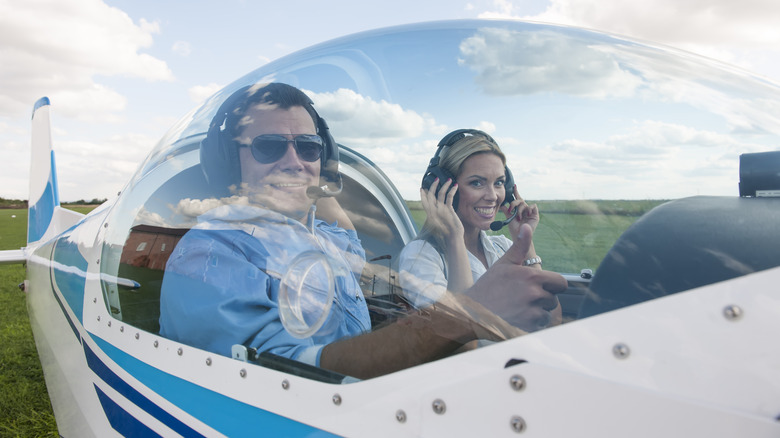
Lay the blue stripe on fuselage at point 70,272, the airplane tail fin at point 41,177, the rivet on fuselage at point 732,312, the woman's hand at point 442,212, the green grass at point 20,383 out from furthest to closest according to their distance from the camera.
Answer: the airplane tail fin at point 41,177, the green grass at point 20,383, the blue stripe on fuselage at point 70,272, the woman's hand at point 442,212, the rivet on fuselage at point 732,312

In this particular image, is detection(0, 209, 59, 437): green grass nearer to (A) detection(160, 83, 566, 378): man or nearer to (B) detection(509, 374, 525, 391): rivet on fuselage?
(A) detection(160, 83, 566, 378): man

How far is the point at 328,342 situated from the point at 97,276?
125 centimetres

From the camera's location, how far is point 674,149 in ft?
3.63

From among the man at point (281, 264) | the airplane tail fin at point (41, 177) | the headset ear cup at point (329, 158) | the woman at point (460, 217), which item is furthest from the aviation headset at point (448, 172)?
the airplane tail fin at point (41, 177)

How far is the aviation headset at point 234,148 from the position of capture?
135cm

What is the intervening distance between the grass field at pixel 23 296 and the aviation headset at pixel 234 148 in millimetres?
253

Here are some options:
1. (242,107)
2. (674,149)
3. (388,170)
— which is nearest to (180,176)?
(242,107)

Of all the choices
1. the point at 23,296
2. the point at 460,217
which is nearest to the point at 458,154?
the point at 460,217

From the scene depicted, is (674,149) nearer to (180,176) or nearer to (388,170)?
(388,170)

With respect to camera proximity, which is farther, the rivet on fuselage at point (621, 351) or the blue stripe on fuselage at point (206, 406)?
the blue stripe on fuselage at point (206, 406)

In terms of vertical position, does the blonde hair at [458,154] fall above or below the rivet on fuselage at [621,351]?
above

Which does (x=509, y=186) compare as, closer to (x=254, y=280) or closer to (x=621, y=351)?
(x=621, y=351)

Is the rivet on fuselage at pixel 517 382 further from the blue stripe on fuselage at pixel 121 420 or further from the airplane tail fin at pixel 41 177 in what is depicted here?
the airplane tail fin at pixel 41 177

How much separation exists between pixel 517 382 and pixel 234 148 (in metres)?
1.05
